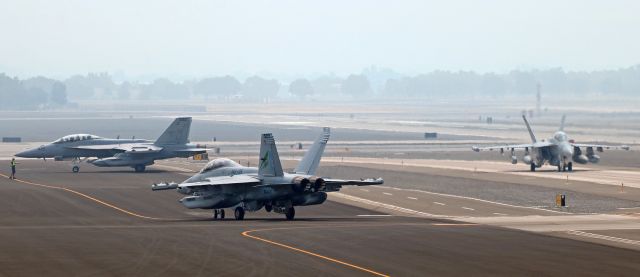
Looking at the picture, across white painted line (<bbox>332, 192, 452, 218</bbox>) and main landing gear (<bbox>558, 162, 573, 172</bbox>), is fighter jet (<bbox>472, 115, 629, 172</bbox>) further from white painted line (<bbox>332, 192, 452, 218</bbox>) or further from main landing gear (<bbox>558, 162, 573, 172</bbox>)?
white painted line (<bbox>332, 192, 452, 218</bbox>)

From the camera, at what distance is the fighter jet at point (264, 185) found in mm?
48156

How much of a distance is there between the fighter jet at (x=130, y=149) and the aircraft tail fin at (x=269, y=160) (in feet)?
121

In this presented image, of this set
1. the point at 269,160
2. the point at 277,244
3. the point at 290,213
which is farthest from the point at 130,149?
the point at 277,244

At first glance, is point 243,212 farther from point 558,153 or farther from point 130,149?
point 558,153

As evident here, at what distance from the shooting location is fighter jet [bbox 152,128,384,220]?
158ft

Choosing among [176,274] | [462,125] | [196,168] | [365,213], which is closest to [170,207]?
[365,213]

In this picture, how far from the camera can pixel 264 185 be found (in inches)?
1924

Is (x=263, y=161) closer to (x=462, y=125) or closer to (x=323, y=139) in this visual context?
(x=323, y=139)

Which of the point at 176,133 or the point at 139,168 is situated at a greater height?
the point at 176,133

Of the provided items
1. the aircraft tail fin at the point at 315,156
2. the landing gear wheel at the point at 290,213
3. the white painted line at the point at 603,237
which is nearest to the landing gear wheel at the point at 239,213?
the landing gear wheel at the point at 290,213

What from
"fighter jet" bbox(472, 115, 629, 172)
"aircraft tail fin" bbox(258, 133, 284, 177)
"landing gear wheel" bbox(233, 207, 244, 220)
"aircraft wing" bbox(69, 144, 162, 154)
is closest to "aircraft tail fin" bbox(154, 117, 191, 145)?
"aircraft wing" bbox(69, 144, 162, 154)

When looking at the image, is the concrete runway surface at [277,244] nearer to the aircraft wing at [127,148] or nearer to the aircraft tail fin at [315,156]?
the aircraft tail fin at [315,156]

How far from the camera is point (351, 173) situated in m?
85.2

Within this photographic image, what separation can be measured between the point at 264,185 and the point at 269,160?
109 centimetres
